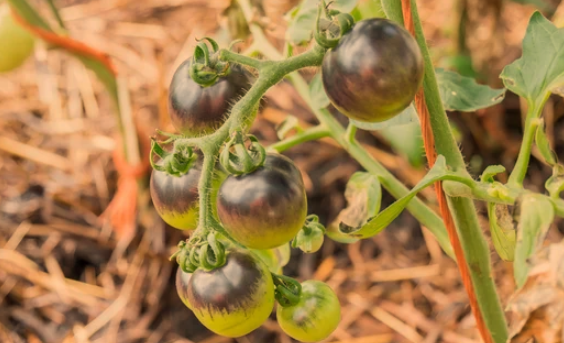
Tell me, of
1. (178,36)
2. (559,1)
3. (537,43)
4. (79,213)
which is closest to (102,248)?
(79,213)

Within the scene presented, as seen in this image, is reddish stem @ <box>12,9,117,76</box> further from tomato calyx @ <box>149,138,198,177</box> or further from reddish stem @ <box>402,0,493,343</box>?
reddish stem @ <box>402,0,493,343</box>

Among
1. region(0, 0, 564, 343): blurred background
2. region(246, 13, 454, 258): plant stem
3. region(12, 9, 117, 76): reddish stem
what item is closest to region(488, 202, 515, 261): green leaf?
region(246, 13, 454, 258): plant stem

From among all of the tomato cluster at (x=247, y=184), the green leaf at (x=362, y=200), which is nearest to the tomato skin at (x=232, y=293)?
the tomato cluster at (x=247, y=184)

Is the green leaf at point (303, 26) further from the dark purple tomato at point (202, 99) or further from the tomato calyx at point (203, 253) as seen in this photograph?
the tomato calyx at point (203, 253)

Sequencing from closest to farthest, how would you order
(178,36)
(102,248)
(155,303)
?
(155,303) < (102,248) < (178,36)

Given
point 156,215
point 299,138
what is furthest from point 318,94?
point 156,215

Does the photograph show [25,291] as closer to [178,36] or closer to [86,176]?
[86,176]
